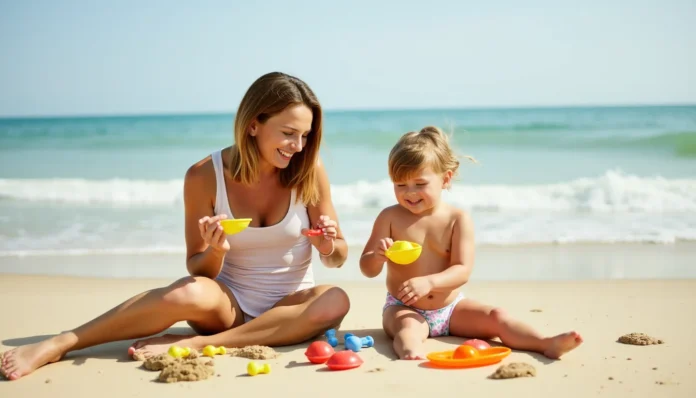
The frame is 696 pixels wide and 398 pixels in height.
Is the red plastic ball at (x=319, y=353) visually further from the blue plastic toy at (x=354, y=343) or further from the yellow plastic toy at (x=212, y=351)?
the yellow plastic toy at (x=212, y=351)

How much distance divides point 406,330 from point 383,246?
0.48m

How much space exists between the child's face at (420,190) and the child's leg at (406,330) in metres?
0.61

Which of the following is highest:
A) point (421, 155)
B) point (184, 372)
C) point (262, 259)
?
point (421, 155)

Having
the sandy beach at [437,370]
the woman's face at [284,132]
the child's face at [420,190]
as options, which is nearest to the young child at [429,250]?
the child's face at [420,190]

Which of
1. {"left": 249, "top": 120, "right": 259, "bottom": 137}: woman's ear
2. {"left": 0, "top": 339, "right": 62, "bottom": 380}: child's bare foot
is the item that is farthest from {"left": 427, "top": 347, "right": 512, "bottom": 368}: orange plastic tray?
{"left": 0, "top": 339, "right": 62, "bottom": 380}: child's bare foot

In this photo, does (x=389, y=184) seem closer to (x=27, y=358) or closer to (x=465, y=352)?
(x=465, y=352)

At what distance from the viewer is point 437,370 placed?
11.6ft

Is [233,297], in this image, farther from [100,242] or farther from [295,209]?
[100,242]

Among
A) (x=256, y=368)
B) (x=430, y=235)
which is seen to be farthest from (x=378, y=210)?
(x=256, y=368)

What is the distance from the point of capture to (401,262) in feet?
13.1

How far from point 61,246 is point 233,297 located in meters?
4.40

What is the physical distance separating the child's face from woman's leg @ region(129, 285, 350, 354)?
67cm

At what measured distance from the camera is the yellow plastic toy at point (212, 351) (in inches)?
151

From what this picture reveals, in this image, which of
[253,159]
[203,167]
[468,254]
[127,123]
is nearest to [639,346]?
[468,254]
